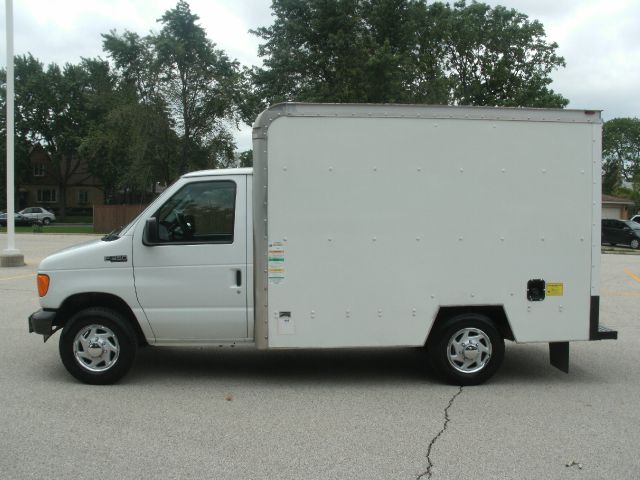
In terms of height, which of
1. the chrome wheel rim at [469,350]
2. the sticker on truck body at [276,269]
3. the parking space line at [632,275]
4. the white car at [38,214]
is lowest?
the parking space line at [632,275]

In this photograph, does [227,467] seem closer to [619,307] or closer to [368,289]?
[368,289]

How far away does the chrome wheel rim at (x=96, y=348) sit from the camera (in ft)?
18.7

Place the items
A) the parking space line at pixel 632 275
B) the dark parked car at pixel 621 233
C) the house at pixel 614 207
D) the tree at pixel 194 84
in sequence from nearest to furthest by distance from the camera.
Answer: the parking space line at pixel 632 275 < the dark parked car at pixel 621 233 < the tree at pixel 194 84 < the house at pixel 614 207

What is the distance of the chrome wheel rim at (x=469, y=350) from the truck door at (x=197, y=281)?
2.07 meters

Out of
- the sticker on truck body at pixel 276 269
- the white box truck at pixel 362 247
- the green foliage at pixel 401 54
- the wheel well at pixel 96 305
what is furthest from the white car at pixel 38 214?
the sticker on truck body at pixel 276 269

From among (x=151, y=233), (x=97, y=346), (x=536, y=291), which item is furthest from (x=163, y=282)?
(x=536, y=291)

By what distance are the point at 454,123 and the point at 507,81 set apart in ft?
125

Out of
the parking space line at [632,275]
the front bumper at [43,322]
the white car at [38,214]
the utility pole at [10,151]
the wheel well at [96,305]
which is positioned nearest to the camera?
the front bumper at [43,322]

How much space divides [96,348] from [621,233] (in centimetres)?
3145

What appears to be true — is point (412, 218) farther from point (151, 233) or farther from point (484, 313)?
point (151, 233)

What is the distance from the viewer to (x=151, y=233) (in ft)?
18.1

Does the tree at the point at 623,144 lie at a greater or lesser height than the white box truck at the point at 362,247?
greater

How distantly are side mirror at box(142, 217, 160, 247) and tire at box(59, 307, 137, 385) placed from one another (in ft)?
2.63

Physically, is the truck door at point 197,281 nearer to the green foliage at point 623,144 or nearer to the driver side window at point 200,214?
the driver side window at point 200,214
